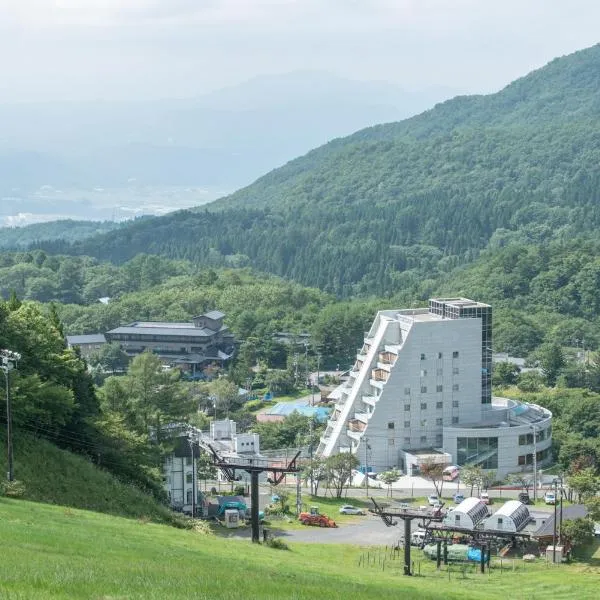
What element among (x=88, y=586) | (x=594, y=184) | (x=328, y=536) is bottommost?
(x=328, y=536)

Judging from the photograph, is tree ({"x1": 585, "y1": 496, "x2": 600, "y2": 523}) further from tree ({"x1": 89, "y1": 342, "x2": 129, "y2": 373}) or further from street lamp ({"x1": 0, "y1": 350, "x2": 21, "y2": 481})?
tree ({"x1": 89, "y1": 342, "x2": 129, "y2": 373})

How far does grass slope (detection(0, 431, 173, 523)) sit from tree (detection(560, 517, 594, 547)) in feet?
37.0

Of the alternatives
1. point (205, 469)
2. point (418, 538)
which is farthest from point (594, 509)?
point (205, 469)

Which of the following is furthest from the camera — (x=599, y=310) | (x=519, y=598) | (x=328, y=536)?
(x=599, y=310)

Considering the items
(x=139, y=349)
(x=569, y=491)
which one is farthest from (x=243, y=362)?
(x=569, y=491)

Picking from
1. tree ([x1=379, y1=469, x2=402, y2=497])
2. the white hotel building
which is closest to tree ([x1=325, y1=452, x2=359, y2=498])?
tree ([x1=379, y1=469, x2=402, y2=497])

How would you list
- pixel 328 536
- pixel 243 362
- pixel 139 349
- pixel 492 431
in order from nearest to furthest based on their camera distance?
1. pixel 328 536
2. pixel 492 431
3. pixel 243 362
4. pixel 139 349

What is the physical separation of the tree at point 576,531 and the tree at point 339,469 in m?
12.4

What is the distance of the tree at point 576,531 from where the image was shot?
34406mm

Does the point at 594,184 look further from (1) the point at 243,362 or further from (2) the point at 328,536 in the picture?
(2) the point at 328,536

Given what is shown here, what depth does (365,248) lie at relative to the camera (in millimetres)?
136250

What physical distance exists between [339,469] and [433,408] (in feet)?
27.1

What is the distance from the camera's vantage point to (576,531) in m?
34.4

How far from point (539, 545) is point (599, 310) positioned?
193 feet
